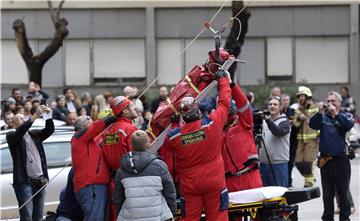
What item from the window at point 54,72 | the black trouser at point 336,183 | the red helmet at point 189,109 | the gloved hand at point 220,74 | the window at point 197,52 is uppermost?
the window at point 197,52

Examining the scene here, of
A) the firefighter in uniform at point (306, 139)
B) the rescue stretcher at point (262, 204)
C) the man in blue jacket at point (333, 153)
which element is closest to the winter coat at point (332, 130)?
the man in blue jacket at point (333, 153)

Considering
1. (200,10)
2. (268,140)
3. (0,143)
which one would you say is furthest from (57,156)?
(200,10)

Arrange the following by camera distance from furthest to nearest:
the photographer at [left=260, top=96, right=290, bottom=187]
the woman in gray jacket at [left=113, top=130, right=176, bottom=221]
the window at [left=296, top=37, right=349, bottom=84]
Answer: the window at [left=296, top=37, right=349, bottom=84] < the photographer at [left=260, top=96, right=290, bottom=187] < the woman in gray jacket at [left=113, top=130, right=176, bottom=221]

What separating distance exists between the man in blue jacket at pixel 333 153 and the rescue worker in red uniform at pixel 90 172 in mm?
3723

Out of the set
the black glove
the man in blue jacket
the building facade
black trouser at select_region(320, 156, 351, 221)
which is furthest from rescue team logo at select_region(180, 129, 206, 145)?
the building facade

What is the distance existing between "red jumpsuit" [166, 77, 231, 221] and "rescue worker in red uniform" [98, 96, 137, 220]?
0.61m

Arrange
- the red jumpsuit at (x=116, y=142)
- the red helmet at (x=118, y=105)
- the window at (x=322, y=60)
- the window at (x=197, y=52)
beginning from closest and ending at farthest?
1. the red jumpsuit at (x=116, y=142)
2. the red helmet at (x=118, y=105)
3. the window at (x=197, y=52)
4. the window at (x=322, y=60)

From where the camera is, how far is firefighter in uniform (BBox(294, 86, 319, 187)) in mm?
15961

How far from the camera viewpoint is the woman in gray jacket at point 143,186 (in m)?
9.20

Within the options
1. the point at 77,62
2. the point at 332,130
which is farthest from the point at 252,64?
the point at 332,130

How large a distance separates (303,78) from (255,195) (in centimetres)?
2110

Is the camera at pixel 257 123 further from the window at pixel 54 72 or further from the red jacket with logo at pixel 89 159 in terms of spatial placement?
the window at pixel 54 72

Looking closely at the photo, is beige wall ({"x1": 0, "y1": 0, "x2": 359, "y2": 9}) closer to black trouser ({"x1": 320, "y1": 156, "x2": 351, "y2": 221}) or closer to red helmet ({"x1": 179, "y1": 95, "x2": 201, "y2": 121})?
black trouser ({"x1": 320, "y1": 156, "x2": 351, "y2": 221})

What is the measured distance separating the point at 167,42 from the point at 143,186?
73.3 feet
